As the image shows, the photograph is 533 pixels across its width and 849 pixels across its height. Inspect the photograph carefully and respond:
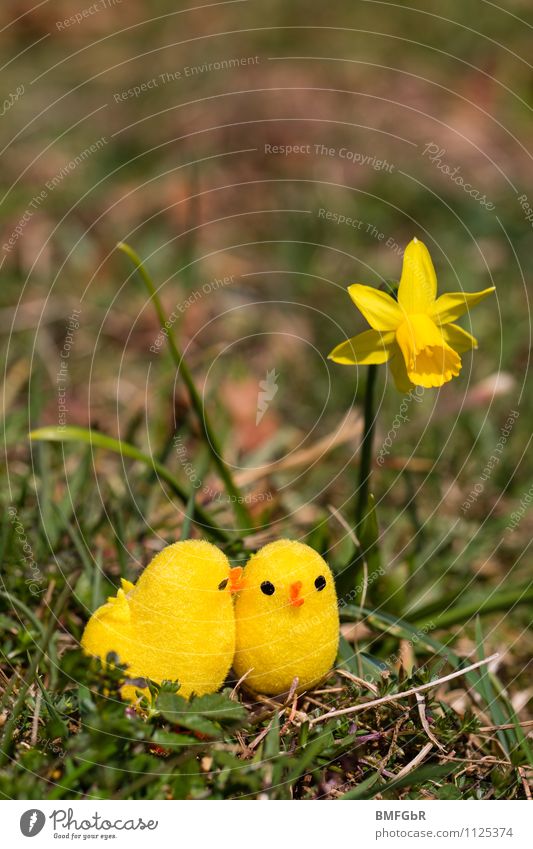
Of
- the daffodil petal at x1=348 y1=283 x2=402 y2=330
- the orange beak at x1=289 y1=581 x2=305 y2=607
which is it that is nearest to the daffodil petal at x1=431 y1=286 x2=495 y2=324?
the daffodil petal at x1=348 y1=283 x2=402 y2=330

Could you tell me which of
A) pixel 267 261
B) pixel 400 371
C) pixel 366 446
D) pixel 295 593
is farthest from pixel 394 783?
pixel 267 261

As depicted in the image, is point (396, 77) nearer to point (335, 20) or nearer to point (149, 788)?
point (335, 20)

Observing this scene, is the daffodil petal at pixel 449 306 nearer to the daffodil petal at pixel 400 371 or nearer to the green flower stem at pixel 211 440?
the daffodil petal at pixel 400 371

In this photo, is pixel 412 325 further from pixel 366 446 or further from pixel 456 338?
pixel 366 446

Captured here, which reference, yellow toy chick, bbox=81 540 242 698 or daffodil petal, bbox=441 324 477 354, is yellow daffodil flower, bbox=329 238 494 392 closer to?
daffodil petal, bbox=441 324 477 354

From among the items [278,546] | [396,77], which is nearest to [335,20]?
[396,77]

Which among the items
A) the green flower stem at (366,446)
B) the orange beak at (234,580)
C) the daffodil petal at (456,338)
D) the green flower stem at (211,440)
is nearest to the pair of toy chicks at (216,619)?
the orange beak at (234,580)
